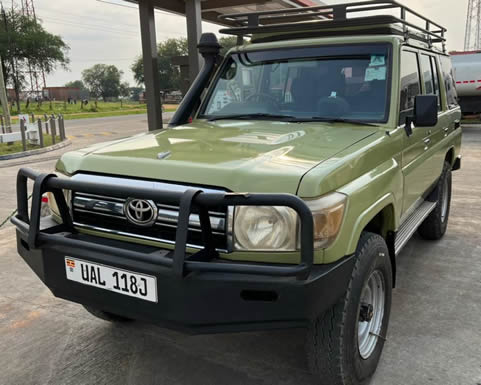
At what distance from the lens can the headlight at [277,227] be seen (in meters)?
2.13

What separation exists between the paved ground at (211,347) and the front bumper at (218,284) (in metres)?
0.80

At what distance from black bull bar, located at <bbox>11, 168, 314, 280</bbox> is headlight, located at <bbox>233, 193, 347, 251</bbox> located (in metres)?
0.11

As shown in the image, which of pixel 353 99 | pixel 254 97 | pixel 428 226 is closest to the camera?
pixel 353 99

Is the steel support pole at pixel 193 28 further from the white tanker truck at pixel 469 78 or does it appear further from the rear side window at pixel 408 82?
the white tanker truck at pixel 469 78

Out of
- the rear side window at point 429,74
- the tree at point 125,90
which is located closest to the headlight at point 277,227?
the rear side window at point 429,74

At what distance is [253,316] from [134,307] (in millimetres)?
603

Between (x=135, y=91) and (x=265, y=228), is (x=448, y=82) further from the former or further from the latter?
(x=135, y=91)

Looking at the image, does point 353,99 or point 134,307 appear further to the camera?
point 353,99

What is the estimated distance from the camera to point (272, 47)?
3846 mm

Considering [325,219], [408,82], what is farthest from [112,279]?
[408,82]

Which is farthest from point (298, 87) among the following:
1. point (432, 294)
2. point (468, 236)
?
point (468, 236)

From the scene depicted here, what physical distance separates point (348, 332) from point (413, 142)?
5.88 ft

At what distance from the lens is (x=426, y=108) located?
3.18 meters

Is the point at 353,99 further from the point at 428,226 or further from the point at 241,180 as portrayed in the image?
the point at 428,226
